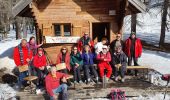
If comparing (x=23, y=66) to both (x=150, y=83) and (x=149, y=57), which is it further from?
(x=149, y=57)

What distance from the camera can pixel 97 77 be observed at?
491 inches

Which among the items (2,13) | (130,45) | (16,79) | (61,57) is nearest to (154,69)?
(130,45)

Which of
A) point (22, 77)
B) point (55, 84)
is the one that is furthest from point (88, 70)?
point (22, 77)

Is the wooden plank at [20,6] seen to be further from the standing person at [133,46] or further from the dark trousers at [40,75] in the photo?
the standing person at [133,46]

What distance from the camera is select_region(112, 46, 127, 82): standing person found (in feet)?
40.9

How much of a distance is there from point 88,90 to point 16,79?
3757 mm

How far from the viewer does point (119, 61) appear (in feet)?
42.0

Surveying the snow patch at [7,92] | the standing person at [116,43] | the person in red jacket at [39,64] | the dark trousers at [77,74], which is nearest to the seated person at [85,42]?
the standing person at [116,43]

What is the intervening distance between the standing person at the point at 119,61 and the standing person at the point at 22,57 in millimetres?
3358

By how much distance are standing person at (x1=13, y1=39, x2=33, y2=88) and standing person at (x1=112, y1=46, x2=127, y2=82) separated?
336 cm

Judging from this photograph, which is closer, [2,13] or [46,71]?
[46,71]

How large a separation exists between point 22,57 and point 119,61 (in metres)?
3.79

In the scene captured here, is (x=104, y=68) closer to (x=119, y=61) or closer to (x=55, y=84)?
(x=119, y=61)

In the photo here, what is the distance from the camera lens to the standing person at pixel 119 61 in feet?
40.9
